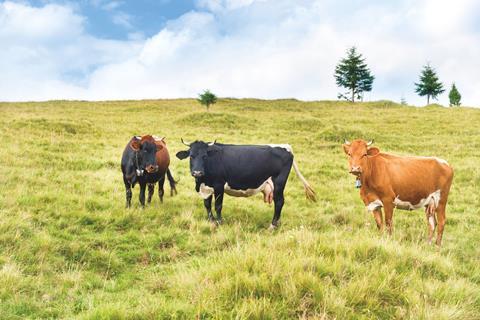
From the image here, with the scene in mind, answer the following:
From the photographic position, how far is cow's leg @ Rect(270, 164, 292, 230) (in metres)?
9.60

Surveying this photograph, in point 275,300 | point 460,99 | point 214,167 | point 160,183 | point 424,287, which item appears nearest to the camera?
point 275,300

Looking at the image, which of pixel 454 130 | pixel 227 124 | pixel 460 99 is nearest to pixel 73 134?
pixel 227 124

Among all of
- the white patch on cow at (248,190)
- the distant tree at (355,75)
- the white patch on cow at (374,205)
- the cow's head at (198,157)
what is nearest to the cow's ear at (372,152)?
the white patch on cow at (374,205)

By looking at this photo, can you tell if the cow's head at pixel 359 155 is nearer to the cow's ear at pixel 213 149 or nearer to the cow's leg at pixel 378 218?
the cow's leg at pixel 378 218

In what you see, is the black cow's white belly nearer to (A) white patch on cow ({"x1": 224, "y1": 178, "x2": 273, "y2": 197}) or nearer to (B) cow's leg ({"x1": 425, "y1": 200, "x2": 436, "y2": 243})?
(A) white patch on cow ({"x1": 224, "y1": 178, "x2": 273, "y2": 197})

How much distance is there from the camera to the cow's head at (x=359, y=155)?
7992 millimetres

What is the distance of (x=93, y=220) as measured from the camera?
348 inches

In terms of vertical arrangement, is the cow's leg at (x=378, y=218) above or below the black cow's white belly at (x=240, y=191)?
below

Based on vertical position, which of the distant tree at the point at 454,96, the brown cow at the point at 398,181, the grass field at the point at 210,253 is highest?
the distant tree at the point at 454,96

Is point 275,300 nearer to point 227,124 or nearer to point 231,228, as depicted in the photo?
point 231,228

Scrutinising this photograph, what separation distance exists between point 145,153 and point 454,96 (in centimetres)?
7205

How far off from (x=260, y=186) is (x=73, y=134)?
16578 millimetres

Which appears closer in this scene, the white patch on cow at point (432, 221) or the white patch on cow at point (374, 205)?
the white patch on cow at point (374, 205)

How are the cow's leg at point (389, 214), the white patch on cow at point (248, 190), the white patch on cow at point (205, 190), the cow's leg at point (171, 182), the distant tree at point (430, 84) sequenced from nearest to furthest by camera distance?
the cow's leg at point (389, 214) < the white patch on cow at point (205, 190) < the white patch on cow at point (248, 190) < the cow's leg at point (171, 182) < the distant tree at point (430, 84)
